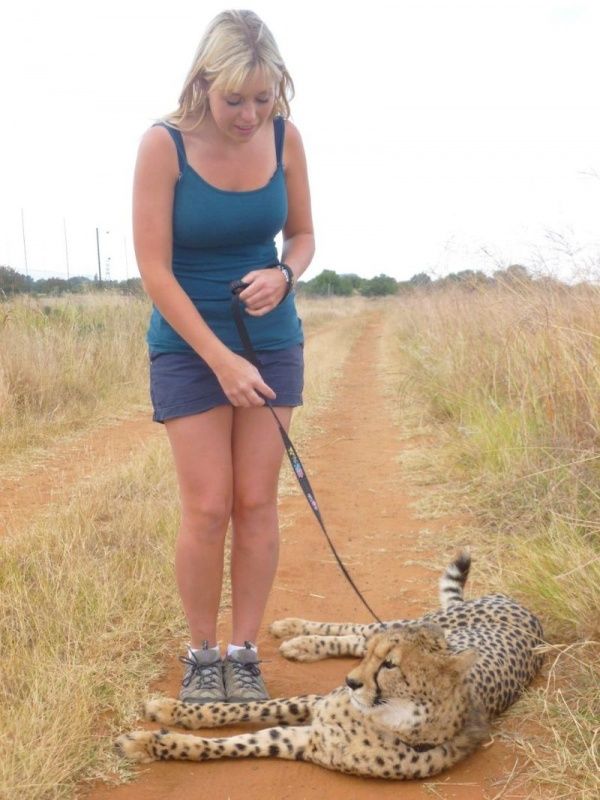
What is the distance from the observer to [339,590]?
407cm

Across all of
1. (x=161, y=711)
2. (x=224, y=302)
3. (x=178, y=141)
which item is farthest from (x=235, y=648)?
(x=178, y=141)

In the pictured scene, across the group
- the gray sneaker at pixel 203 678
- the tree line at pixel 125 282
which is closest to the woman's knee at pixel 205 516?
the gray sneaker at pixel 203 678

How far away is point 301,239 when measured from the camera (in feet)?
9.75

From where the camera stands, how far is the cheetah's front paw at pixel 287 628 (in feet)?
11.6

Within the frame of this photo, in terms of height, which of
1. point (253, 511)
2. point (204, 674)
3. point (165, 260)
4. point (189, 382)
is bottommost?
point (204, 674)

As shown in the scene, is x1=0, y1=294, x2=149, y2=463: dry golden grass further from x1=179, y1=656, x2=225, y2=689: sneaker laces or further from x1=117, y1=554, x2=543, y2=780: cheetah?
x1=117, y1=554, x2=543, y2=780: cheetah

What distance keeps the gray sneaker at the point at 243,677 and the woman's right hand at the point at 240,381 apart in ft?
2.86

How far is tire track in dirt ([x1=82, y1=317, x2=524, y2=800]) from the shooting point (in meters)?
2.48

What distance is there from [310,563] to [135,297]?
8.33 m

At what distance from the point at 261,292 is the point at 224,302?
16 centimetres

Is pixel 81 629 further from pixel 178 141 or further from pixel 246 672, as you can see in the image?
pixel 178 141

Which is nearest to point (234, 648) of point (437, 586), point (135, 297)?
point (437, 586)

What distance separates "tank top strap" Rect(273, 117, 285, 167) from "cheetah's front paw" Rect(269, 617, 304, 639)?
1746mm

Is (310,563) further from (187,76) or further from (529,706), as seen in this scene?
(187,76)
